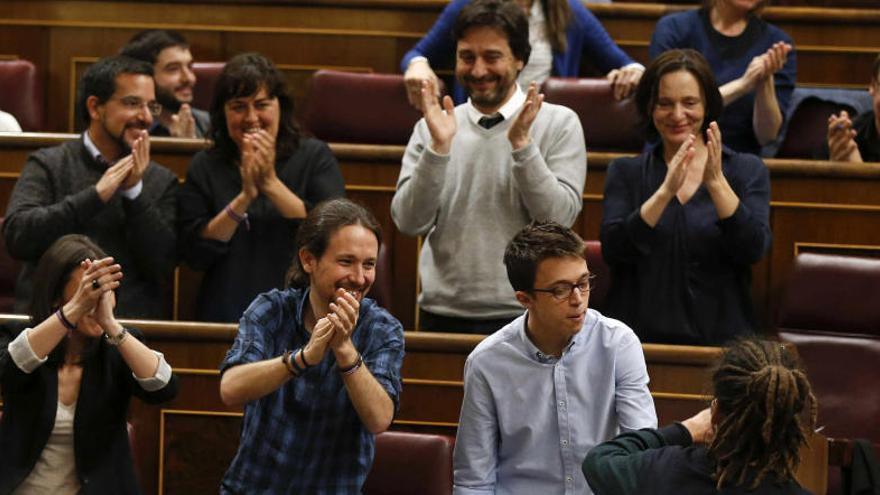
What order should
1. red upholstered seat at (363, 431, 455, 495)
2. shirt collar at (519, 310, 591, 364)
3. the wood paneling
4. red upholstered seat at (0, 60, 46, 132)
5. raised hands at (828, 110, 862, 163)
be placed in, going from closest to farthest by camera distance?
shirt collar at (519, 310, 591, 364) → red upholstered seat at (363, 431, 455, 495) → raised hands at (828, 110, 862, 163) → red upholstered seat at (0, 60, 46, 132) → the wood paneling

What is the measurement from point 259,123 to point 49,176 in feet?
0.86

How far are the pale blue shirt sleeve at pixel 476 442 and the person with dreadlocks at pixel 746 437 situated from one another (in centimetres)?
19

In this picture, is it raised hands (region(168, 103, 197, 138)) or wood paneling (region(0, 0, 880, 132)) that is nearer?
raised hands (region(168, 103, 197, 138))

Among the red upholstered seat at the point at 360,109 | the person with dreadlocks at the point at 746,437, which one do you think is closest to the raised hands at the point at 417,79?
the red upholstered seat at the point at 360,109

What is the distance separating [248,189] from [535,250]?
1.64ft

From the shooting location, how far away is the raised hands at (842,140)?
1928 millimetres

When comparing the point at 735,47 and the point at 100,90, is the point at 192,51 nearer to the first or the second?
the point at 100,90

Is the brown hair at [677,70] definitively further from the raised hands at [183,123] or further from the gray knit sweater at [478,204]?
the raised hands at [183,123]

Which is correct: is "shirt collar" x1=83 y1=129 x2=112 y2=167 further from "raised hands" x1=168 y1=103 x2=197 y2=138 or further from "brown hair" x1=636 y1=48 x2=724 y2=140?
"brown hair" x1=636 y1=48 x2=724 y2=140

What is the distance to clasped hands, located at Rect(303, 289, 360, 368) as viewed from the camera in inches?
47.9

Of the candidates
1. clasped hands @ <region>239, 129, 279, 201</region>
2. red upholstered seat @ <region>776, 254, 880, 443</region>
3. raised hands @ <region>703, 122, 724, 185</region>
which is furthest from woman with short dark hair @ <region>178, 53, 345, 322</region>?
red upholstered seat @ <region>776, 254, 880, 443</region>

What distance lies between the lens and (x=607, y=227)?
163cm

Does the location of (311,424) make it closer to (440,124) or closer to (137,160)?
(440,124)

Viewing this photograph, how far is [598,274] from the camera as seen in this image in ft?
5.82
